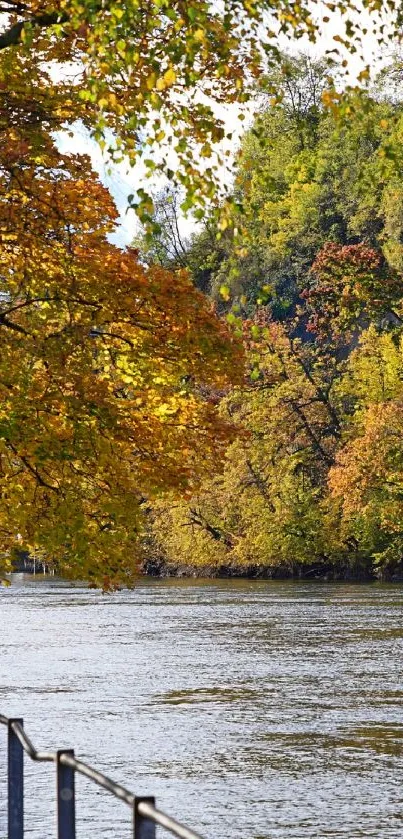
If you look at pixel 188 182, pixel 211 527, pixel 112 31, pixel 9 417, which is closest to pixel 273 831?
pixel 9 417

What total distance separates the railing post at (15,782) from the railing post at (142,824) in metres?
2.92

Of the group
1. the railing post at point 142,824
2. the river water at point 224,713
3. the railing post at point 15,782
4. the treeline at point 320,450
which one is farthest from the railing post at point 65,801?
the treeline at point 320,450

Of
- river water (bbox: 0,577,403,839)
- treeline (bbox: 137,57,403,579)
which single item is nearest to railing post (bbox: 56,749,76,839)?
river water (bbox: 0,577,403,839)

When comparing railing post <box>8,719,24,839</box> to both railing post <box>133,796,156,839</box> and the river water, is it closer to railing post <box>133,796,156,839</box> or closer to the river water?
railing post <box>133,796,156,839</box>

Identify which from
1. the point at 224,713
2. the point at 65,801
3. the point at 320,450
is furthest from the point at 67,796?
the point at 320,450

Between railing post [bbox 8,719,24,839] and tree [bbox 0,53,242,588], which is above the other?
tree [bbox 0,53,242,588]

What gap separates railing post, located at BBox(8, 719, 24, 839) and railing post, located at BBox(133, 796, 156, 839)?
2.92 metres

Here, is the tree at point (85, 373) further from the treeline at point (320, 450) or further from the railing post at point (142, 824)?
the treeline at point (320, 450)

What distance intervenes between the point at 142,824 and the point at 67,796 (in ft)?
6.44

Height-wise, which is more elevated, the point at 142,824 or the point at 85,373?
the point at 85,373

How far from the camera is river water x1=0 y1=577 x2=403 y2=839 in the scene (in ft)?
55.9

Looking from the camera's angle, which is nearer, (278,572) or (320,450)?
(320,450)

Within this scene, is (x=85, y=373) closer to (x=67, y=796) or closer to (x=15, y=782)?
(x=15, y=782)

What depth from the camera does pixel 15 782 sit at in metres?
9.42
